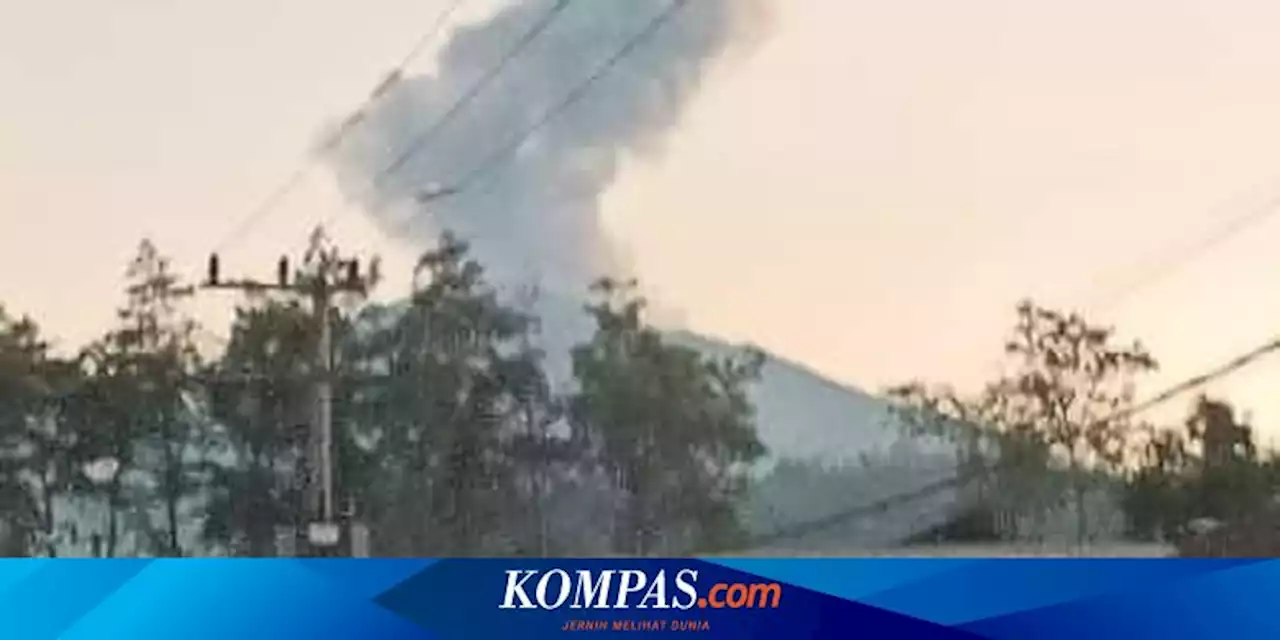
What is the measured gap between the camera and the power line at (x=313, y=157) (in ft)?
8.68

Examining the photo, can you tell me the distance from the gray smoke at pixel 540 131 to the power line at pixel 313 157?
16 millimetres

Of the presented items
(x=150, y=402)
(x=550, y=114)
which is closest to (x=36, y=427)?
Result: (x=150, y=402)

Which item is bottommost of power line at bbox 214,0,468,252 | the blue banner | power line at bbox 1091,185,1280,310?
the blue banner

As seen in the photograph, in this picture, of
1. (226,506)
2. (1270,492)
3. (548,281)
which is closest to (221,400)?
(226,506)

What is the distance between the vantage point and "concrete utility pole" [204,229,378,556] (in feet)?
8.59

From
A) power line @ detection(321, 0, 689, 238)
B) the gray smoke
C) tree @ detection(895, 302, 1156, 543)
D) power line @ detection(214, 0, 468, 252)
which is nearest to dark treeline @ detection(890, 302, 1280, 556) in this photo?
tree @ detection(895, 302, 1156, 543)

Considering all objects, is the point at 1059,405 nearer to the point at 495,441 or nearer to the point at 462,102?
the point at 495,441

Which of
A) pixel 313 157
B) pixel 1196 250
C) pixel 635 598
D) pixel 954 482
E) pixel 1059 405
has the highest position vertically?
pixel 313 157

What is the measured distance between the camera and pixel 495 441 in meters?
2.66

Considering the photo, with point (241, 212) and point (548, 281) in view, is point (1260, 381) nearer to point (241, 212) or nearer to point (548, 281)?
point (548, 281)

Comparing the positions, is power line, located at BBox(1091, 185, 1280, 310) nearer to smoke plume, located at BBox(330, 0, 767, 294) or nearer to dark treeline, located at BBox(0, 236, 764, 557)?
dark treeline, located at BBox(0, 236, 764, 557)

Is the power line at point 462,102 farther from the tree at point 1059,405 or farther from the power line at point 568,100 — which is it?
the tree at point 1059,405

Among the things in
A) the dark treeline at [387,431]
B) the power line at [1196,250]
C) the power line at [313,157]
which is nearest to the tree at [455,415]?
the dark treeline at [387,431]

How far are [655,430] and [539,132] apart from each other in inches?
19.6
